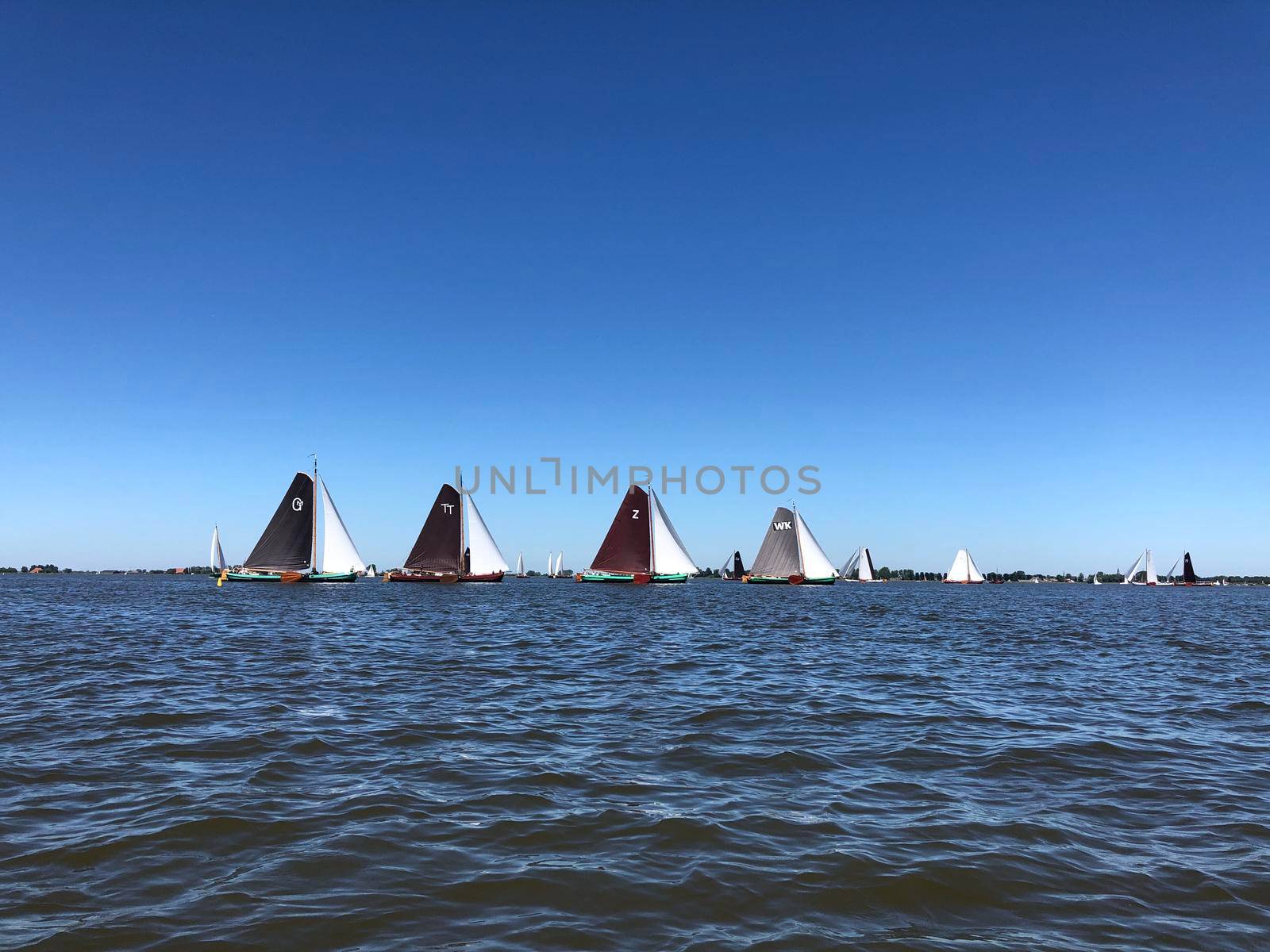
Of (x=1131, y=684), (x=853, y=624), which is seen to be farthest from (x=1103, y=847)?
(x=853, y=624)

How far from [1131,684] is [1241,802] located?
990 cm

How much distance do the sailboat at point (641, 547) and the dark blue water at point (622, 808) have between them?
61215mm

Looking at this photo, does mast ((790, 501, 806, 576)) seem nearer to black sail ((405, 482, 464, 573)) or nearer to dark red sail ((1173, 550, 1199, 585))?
black sail ((405, 482, 464, 573))

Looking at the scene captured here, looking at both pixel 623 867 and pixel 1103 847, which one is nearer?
pixel 623 867

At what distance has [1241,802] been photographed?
7762 millimetres

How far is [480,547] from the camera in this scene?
8075 centimetres

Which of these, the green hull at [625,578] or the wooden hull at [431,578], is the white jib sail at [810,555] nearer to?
the green hull at [625,578]

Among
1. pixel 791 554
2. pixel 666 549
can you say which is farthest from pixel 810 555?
pixel 666 549

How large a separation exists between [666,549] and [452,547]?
23.6m

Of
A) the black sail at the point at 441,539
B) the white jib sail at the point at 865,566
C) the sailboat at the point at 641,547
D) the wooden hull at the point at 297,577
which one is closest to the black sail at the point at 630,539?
the sailboat at the point at 641,547

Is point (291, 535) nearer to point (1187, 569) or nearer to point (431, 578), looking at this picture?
point (431, 578)

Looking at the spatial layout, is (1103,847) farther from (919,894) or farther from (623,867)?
(623,867)

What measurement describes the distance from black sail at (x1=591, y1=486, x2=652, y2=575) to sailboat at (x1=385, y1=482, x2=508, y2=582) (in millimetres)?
13097

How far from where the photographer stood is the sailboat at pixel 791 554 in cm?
9188
